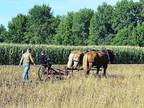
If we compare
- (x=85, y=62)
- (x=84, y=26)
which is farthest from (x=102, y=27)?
(x=85, y=62)

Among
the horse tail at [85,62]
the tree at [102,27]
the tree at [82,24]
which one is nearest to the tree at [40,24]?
the tree at [82,24]

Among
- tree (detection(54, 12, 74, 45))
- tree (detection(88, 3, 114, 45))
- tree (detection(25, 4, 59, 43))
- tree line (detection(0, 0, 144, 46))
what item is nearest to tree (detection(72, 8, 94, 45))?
tree line (detection(0, 0, 144, 46))

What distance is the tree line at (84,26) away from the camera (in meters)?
104

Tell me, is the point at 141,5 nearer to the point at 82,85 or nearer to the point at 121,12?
the point at 121,12

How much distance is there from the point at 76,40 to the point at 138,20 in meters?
14.7

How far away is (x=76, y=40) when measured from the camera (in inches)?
4168

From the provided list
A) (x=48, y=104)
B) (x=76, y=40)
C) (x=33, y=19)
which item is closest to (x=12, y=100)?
(x=48, y=104)

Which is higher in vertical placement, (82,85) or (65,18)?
(65,18)

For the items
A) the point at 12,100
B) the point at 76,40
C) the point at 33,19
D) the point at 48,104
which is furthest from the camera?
the point at 33,19

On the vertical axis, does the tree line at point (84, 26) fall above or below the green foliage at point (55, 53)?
above

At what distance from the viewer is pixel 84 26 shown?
379ft

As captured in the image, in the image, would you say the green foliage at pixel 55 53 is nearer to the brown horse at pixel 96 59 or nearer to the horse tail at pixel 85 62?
the brown horse at pixel 96 59

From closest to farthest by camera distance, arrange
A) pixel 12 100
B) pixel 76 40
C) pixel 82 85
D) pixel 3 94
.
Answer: pixel 12 100
pixel 3 94
pixel 82 85
pixel 76 40

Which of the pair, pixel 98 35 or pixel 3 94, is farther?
pixel 98 35
